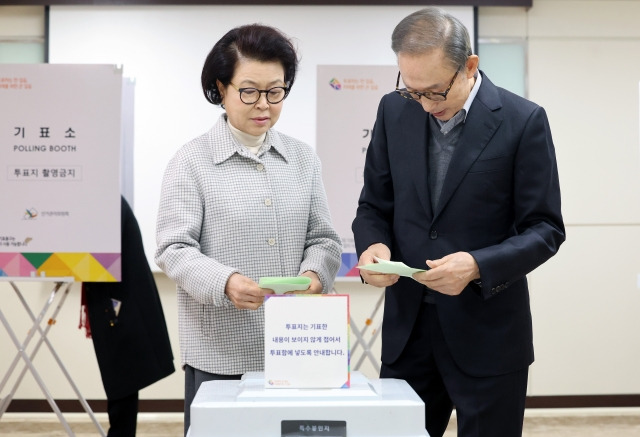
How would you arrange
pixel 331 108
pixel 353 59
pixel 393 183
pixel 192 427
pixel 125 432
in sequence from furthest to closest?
pixel 353 59, pixel 331 108, pixel 125 432, pixel 393 183, pixel 192 427

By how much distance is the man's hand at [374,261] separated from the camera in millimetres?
1857

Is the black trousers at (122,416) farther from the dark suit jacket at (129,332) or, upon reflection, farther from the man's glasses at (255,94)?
the man's glasses at (255,94)

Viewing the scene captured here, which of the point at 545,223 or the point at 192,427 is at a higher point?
the point at 545,223

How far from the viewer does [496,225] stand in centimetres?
192

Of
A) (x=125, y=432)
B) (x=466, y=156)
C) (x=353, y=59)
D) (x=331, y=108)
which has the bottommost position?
(x=125, y=432)

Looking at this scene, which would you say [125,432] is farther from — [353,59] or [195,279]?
[353,59]

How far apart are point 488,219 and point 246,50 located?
2.48 ft

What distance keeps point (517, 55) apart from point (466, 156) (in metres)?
3.56

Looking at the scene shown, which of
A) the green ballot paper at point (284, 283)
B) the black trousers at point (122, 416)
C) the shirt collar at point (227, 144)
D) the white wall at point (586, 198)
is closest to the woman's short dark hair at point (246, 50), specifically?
the shirt collar at point (227, 144)

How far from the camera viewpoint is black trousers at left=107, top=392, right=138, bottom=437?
3.48 meters

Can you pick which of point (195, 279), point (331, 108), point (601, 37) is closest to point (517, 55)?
point (601, 37)

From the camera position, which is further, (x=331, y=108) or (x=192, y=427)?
(x=331, y=108)

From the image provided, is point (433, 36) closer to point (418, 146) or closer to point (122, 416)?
point (418, 146)

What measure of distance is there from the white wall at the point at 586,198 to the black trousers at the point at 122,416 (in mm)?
1668
